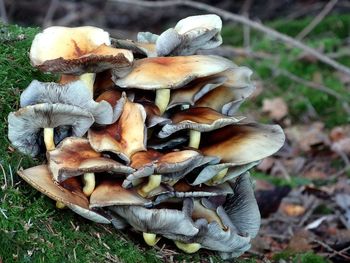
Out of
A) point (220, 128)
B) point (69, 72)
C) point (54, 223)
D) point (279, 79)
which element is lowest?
point (279, 79)

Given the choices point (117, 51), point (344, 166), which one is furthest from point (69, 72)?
point (344, 166)

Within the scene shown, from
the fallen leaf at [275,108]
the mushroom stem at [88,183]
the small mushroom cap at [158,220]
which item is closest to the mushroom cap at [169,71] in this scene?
the mushroom stem at [88,183]

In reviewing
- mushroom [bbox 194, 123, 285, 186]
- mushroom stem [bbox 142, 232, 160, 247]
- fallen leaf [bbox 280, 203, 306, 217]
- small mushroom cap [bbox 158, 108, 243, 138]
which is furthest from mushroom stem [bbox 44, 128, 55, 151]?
fallen leaf [bbox 280, 203, 306, 217]

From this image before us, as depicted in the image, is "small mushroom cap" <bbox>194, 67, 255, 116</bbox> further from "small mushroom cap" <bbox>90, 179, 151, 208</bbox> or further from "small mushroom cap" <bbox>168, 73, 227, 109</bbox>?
"small mushroom cap" <bbox>90, 179, 151, 208</bbox>

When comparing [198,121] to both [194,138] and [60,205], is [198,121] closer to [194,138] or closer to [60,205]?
[194,138]

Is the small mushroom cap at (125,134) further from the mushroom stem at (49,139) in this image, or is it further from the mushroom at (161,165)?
the mushroom stem at (49,139)

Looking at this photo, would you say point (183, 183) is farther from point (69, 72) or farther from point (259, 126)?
point (69, 72)
